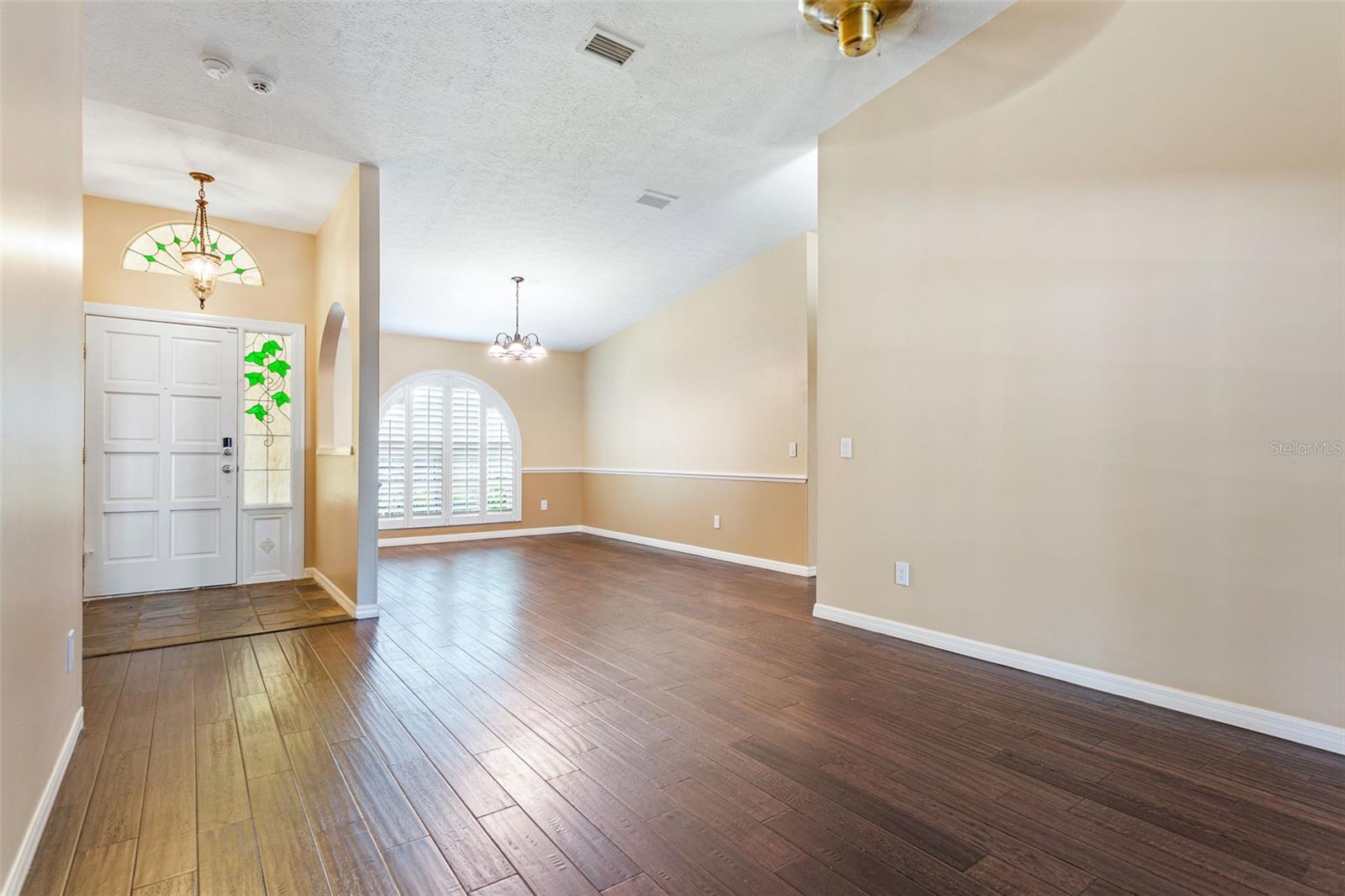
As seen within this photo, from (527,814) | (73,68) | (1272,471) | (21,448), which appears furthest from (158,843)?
(1272,471)

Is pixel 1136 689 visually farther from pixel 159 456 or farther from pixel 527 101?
pixel 159 456

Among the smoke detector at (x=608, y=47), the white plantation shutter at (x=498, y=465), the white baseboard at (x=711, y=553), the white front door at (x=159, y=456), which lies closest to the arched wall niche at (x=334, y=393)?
the white front door at (x=159, y=456)

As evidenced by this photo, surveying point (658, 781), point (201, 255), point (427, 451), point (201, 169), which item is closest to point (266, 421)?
point (201, 255)

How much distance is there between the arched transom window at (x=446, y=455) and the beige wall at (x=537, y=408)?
0.35 feet

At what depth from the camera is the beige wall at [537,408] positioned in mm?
7953

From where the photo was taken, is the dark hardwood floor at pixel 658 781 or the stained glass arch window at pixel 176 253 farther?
the stained glass arch window at pixel 176 253

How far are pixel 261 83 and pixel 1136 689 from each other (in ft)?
16.6

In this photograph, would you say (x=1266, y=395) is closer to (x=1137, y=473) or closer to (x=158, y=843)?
(x=1137, y=473)

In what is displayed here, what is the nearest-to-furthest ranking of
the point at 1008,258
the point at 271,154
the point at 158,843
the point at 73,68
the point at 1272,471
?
the point at 158,843 < the point at 73,68 < the point at 1272,471 < the point at 1008,258 < the point at 271,154

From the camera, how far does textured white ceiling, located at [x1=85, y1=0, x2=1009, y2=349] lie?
3016mm

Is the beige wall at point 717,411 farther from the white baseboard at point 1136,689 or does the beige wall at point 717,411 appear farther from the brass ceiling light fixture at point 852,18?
the brass ceiling light fixture at point 852,18

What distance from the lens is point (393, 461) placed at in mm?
7703

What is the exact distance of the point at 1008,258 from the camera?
10.7 ft

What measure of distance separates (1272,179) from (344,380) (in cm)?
601
